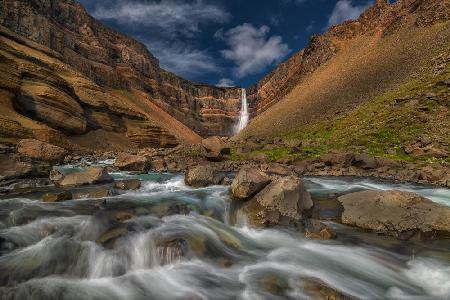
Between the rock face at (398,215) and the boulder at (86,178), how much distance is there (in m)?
13.1

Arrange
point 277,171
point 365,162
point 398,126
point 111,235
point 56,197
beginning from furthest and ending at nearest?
point 398,126, point 365,162, point 277,171, point 56,197, point 111,235

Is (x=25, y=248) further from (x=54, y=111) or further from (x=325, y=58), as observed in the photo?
(x=325, y=58)

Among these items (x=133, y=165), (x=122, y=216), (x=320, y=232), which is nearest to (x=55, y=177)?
(x=133, y=165)

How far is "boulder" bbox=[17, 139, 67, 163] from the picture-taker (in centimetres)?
2130

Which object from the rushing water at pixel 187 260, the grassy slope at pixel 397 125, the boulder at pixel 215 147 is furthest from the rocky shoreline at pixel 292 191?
the boulder at pixel 215 147

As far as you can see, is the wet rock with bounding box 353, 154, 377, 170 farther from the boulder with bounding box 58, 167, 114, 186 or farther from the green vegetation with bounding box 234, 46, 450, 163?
the boulder with bounding box 58, 167, 114, 186

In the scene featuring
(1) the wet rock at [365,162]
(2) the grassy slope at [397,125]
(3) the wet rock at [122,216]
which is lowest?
(3) the wet rock at [122,216]

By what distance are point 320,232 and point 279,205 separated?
1.85 metres

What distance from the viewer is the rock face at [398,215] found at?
10.3 metres

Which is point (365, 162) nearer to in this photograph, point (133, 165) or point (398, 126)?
point (398, 126)

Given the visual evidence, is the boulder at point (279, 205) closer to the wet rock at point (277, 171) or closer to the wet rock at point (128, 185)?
the wet rock at point (128, 185)

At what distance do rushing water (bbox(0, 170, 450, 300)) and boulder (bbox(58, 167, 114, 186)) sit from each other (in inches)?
186

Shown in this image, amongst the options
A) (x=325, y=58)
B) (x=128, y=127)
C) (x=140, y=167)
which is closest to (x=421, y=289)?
(x=140, y=167)

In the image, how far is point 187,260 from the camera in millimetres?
8578
